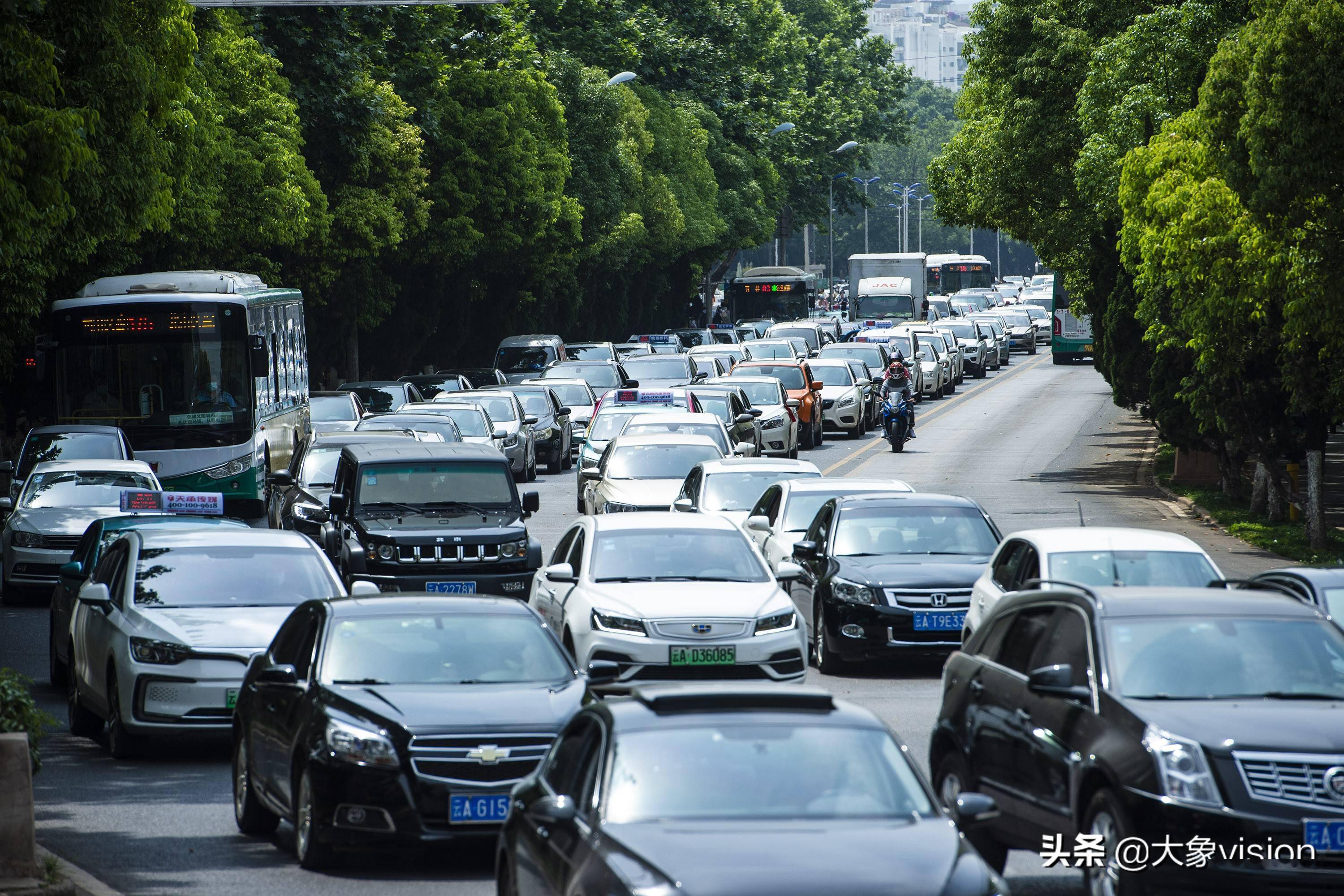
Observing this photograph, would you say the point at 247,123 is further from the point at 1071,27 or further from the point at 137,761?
the point at 137,761

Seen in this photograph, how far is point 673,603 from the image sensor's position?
14852 mm

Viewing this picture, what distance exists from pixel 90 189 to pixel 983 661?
1542cm

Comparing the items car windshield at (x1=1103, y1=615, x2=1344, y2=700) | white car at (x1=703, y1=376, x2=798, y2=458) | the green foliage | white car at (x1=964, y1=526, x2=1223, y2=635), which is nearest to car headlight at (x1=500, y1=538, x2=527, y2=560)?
white car at (x1=964, y1=526, x2=1223, y2=635)

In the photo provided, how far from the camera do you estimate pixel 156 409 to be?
88.3ft

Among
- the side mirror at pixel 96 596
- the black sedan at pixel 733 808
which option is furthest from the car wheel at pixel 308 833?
the side mirror at pixel 96 596

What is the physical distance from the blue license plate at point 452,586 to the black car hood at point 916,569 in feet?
13.4

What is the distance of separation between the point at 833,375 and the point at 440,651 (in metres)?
37.7

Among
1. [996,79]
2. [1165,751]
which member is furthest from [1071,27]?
[1165,751]

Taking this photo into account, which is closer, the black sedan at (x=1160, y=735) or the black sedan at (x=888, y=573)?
the black sedan at (x=1160, y=735)

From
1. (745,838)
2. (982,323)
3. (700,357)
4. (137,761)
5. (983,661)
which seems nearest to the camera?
(745,838)

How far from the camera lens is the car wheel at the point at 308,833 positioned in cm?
945

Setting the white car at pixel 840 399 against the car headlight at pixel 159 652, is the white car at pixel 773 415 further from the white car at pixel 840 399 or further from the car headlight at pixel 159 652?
the car headlight at pixel 159 652

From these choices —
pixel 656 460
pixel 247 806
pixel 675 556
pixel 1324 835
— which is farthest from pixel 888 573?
pixel 656 460

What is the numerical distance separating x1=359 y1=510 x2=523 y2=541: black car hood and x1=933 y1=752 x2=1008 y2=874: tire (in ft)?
32.9
